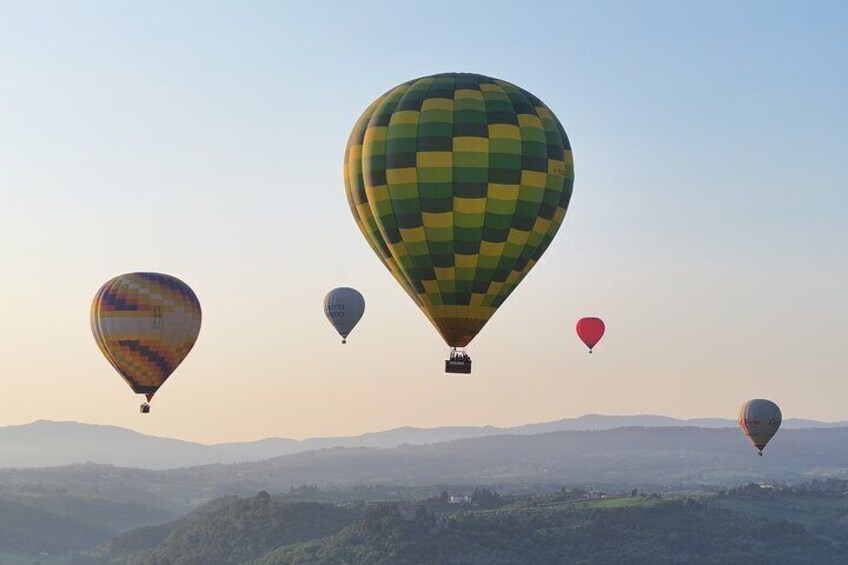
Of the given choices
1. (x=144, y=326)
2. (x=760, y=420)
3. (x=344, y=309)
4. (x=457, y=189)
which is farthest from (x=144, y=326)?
(x=760, y=420)

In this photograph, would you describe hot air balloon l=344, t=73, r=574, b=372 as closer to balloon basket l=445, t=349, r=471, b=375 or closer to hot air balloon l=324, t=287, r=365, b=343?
balloon basket l=445, t=349, r=471, b=375

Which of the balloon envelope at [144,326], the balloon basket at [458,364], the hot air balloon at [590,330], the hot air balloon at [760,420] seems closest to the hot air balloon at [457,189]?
the balloon basket at [458,364]

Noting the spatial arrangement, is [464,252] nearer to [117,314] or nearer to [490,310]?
[490,310]

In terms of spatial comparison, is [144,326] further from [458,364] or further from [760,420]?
[760,420]

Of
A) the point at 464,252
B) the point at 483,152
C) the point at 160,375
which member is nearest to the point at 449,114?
the point at 483,152

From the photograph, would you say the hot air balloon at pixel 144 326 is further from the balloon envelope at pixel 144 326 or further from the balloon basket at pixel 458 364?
the balloon basket at pixel 458 364

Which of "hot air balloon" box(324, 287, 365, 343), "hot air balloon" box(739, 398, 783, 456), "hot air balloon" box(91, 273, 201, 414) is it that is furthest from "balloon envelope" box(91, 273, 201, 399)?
"hot air balloon" box(739, 398, 783, 456)
